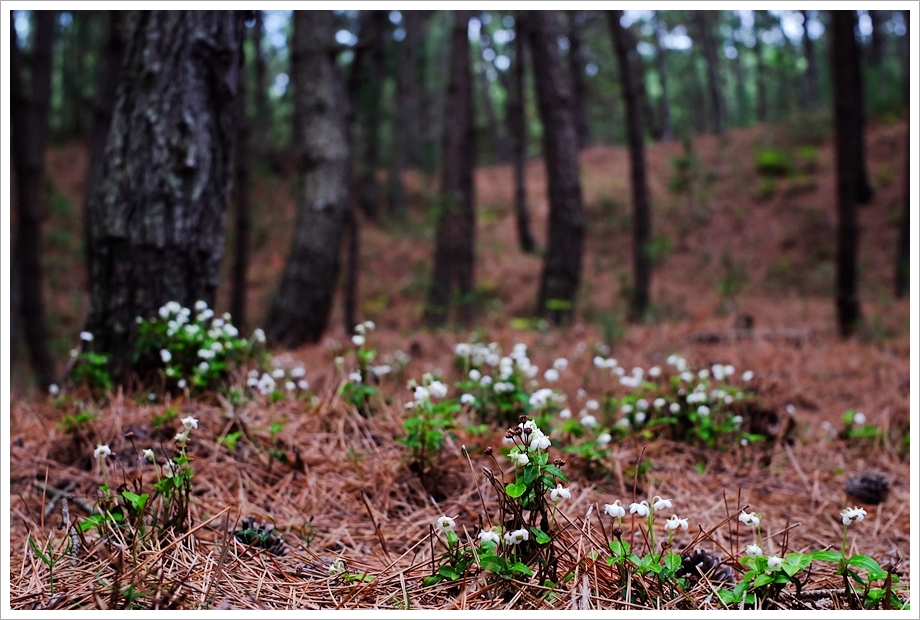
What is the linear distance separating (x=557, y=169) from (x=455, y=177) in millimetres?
2309

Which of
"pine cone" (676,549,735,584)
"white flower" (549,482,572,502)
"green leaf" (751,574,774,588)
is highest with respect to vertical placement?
"white flower" (549,482,572,502)

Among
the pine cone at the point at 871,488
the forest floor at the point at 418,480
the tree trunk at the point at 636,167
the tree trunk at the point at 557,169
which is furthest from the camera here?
the tree trunk at the point at 636,167

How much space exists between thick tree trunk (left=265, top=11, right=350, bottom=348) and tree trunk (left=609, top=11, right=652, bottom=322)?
16.4ft

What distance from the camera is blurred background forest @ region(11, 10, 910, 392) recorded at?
8836 millimetres

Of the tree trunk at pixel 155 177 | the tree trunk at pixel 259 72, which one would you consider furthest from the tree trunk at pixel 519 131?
the tree trunk at pixel 155 177

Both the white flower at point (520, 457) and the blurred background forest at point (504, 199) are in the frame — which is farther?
the blurred background forest at point (504, 199)

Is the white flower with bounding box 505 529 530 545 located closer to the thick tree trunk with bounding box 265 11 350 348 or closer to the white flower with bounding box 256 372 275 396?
the white flower with bounding box 256 372 275 396

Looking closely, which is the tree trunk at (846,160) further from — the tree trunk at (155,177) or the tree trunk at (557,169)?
the tree trunk at (155,177)

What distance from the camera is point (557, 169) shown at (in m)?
9.02

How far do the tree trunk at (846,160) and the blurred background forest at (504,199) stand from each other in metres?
0.16

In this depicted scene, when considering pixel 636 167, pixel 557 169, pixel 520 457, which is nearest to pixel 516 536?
pixel 520 457

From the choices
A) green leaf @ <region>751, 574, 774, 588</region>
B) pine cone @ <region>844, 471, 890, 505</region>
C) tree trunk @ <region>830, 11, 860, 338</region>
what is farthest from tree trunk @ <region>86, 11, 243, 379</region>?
tree trunk @ <region>830, 11, 860, 338</region>

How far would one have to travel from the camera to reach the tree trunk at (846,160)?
23.3 feet

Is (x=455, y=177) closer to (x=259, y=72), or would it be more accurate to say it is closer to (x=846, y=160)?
(x=846, y=160)
